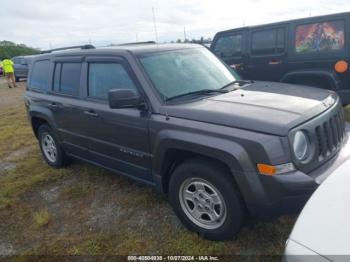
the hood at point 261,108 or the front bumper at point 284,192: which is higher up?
the hood at point 261,108

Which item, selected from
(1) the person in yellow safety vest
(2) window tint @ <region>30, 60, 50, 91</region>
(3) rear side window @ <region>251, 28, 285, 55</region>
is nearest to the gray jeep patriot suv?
(2) window tint @ <region>30, 60, 50, 91</region>

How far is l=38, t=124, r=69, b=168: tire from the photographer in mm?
5247

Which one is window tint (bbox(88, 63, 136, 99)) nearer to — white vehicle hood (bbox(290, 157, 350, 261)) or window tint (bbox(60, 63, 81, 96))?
window tint (bbox(60, 63, 81, 96))

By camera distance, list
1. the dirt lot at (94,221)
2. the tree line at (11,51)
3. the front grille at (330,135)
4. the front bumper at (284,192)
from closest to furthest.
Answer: the front bumper at (284,192) < the front grille at (330,135) < the dirt lot at (94,221) < the tree line at (11,51)

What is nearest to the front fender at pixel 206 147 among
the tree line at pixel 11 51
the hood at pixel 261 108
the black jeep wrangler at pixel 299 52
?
the hood at pixel 261 108

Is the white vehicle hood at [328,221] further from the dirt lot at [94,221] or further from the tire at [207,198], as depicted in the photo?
the dirt lot at [94,221]

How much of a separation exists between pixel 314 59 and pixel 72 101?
4.50m

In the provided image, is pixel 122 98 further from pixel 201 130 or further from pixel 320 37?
pixel 320 37

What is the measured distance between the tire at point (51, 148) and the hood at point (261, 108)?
103 inches

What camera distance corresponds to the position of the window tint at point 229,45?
7.61 meters

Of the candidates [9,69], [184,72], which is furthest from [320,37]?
[9,69]

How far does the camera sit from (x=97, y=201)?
4281mm

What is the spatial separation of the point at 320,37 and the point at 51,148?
5.20 meters

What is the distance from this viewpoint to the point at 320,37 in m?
6.29
